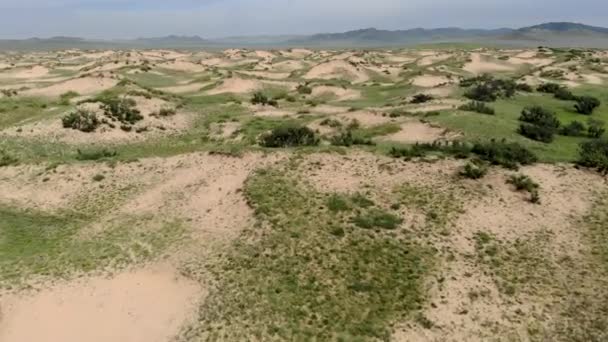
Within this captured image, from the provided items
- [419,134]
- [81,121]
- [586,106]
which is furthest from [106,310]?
[586,106]

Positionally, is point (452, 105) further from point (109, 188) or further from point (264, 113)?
point (109, 188)

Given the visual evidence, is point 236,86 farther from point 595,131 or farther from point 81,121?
point 595,131

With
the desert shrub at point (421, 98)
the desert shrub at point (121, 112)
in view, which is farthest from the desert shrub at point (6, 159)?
the desert shrub at point (421, 98)

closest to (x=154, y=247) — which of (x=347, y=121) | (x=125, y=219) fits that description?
(x=125, y=219)

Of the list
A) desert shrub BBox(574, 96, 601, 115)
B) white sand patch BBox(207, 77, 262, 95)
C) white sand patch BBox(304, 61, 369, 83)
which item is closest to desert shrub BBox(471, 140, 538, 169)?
desert shrub BBox(574, 96, 601, 115)

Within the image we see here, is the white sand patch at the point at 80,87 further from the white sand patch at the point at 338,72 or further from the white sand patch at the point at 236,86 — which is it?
the white sand patch at the point at 338,72

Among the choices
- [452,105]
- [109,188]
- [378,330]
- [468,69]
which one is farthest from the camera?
[468,69]
